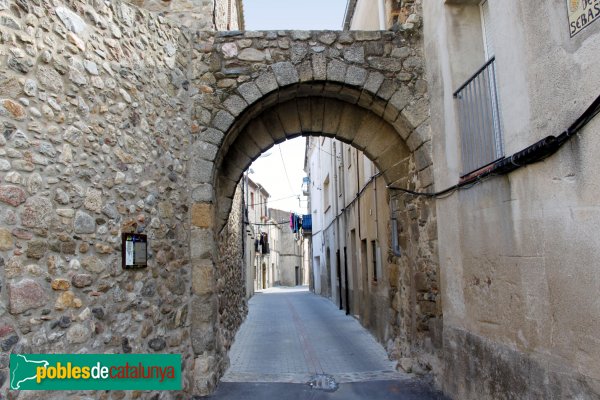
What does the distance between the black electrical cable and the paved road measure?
228 cm

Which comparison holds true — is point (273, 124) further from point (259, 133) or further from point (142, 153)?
point (142, 153)

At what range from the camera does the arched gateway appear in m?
4.88

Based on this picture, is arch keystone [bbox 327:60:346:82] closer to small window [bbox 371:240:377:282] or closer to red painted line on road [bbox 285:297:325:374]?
red painted line on road [bbox 285:297:325:374]

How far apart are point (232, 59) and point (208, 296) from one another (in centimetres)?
250

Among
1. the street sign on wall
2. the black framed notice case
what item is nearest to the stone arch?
the black framed notice case

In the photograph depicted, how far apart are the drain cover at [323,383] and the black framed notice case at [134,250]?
236 cm

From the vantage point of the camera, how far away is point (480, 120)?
3.86 meters

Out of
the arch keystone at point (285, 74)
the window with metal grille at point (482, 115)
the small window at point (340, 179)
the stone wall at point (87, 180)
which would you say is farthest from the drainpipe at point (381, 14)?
the small window at point (340, 179)

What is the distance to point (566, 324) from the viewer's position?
8.85ft

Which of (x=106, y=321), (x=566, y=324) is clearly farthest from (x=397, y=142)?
(x=106, y=321)

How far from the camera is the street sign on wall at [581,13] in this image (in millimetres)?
2395

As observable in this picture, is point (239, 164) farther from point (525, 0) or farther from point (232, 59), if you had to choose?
point (525, 0)

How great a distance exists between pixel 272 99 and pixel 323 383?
3.15 meters

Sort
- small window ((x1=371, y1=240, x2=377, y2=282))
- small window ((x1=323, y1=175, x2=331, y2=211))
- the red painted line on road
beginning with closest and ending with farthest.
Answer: the red painted line on road, small window ((x1=371, y1=240, x2=377, y2=282)), small window ((x1=323, y1=175, x2=331, y2=211))
